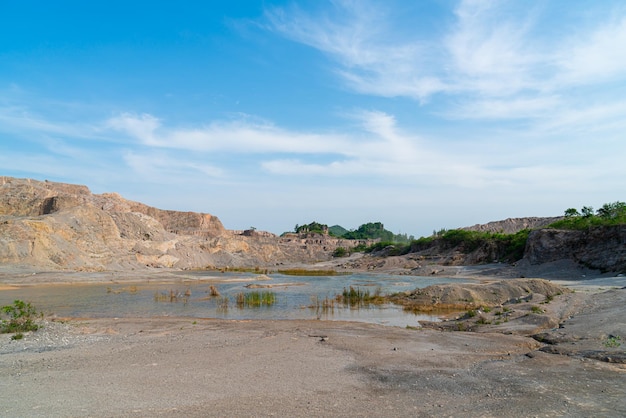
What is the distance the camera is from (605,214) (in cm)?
5272

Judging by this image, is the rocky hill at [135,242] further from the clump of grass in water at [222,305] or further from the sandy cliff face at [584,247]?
the clump of grass in water at [222,305]

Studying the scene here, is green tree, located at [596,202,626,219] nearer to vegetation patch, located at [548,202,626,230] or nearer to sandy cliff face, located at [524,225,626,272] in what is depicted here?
vegetation patch, located at [548,202,626,230]

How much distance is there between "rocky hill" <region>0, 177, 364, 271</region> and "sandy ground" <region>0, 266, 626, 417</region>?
35857 mm

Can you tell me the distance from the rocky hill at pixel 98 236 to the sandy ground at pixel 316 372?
35857mm

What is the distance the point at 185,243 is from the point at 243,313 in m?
60.8

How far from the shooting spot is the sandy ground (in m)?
6.54

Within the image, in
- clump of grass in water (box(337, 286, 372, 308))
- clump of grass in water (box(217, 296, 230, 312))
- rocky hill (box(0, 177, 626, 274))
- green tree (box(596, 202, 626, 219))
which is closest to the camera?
clump of grass in water (box(217, 296, 230, 312))

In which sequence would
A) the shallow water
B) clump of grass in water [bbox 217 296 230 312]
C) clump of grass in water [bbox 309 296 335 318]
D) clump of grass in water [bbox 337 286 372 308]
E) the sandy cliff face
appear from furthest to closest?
the sandy cliff face
clump of grass in water [bbox 337 286 372 308]
clump of grass in water [bbox 217 296 230 312]
clump of grass in water [bbox 309 296 335 318]
the shallow water

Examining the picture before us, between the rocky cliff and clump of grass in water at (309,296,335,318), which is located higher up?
the rocky cliff

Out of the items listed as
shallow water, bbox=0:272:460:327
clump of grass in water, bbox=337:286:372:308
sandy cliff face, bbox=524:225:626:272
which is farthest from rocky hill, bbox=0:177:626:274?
clump of grass in water, bbox=337:286:372:308

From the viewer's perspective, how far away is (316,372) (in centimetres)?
884

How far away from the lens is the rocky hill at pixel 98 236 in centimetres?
4309

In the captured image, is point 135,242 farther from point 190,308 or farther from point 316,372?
point 316,372

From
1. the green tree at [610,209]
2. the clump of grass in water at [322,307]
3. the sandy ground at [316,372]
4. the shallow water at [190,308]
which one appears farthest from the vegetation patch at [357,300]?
the green tree at [610,209]
